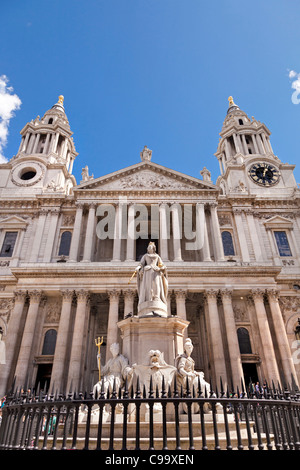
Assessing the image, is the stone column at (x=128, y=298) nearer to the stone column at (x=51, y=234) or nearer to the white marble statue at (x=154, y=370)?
the stone column at (x=51, y=234)

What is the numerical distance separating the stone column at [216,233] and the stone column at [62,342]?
39.7ft

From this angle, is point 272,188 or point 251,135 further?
point 251,135

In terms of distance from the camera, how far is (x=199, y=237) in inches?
1117

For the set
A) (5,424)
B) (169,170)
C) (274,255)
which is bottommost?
(5,424)

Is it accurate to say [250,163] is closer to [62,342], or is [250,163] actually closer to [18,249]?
[18,249]

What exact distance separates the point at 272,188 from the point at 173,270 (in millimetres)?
16495

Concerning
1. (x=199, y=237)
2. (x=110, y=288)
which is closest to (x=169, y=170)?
(x=199, y=237)

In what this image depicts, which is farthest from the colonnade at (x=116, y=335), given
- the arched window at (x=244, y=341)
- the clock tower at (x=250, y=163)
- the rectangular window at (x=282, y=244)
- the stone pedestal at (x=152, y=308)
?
the clock tower at (x=250, y=163)

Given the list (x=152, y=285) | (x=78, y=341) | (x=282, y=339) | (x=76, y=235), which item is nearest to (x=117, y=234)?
(x=76, y=235)

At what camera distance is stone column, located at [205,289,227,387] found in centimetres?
2033

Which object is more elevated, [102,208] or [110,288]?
[102,208]
